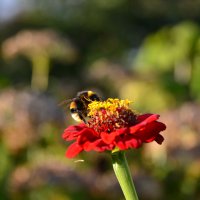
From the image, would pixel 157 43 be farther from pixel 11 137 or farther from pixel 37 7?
pixel 37 7

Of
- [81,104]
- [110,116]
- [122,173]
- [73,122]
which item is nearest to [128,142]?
[122,173]

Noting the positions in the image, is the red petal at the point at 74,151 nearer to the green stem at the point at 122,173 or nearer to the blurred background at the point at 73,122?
the green stem at the point at 122,173

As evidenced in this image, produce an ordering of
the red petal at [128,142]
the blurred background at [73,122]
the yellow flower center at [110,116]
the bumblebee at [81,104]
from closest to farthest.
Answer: the red petal at [128,142] < the yellow flower center at [110,116] < the bumblebee at [81,104] < the blurred background at [73,122]

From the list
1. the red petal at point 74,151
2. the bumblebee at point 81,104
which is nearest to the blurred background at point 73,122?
the bumblebee at point 81,104

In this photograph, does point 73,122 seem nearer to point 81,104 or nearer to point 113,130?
point 81,104

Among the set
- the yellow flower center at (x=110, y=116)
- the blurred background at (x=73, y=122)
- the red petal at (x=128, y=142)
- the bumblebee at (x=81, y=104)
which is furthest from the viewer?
the blurred background at (x=73, y=122)

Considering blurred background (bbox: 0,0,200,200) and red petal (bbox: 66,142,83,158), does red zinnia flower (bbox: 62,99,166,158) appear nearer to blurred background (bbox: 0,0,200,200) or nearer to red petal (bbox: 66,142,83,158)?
red petal (bbox: 66,142,83,158)
